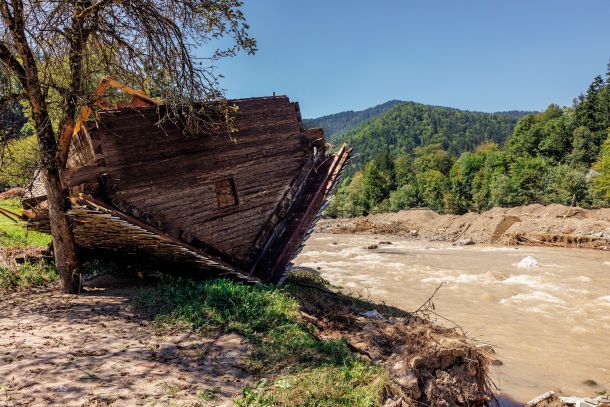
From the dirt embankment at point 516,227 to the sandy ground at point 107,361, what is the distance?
25610mm

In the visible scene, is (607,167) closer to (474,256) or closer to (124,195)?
(474,256)

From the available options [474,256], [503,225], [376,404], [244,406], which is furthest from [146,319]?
[503,225]

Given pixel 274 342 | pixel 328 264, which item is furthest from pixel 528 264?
pixel 274 342

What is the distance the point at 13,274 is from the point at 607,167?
144 ft

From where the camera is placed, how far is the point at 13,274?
9.52 meters

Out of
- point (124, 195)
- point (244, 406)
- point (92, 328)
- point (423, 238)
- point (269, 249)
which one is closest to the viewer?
point (244, 406)

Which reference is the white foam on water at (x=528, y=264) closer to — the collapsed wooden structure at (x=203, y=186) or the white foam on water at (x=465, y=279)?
the white foam on water at (x=465, y=279)

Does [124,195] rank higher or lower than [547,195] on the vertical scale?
higher

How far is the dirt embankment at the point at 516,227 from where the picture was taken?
955 inches

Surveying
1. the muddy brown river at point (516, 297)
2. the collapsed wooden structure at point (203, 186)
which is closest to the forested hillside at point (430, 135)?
the muddy brown river at point (516, 297)

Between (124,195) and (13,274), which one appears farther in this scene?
(13,274)

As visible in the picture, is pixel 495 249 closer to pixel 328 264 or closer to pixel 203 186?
pixel 328 264

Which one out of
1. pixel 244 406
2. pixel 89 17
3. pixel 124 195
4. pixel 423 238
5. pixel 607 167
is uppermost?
pixel 89 17

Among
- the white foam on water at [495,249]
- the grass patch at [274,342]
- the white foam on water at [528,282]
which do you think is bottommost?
the white foam on water at [495,249]
